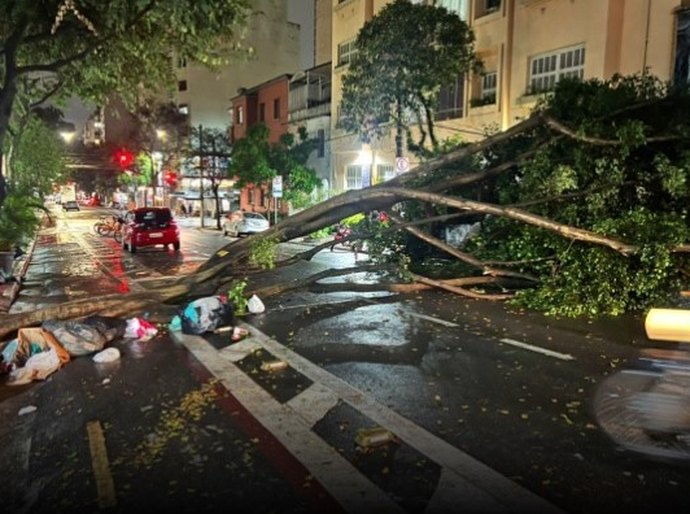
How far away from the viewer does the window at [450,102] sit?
77.6 feet

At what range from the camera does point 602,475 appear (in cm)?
403

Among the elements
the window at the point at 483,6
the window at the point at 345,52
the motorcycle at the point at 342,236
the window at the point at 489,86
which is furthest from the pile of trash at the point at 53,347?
the window at the point at 345,52

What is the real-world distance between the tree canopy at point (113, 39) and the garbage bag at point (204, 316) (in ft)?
17.8

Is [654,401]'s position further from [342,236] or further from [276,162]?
[276,162]

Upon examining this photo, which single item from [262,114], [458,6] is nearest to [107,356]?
[458,6]

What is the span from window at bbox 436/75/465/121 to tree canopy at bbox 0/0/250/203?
42.5 ft

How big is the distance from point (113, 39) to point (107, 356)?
8.28 m

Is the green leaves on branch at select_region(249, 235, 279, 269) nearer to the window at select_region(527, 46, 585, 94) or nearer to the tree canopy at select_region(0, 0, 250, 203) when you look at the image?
the tree canopy at select_region(0, 0, 250, 203)

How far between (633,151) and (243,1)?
8386 millimetres

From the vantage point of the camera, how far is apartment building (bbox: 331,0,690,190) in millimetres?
16125

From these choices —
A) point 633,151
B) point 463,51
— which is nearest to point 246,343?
point 633,151

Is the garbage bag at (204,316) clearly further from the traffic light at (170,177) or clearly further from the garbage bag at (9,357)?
the traffic light at (170,177)

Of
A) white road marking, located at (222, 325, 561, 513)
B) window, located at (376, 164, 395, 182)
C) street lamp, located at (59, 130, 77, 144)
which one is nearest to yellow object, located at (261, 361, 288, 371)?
white road marking, located at (222, 325, 561, 513)

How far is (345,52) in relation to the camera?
31609 mm
